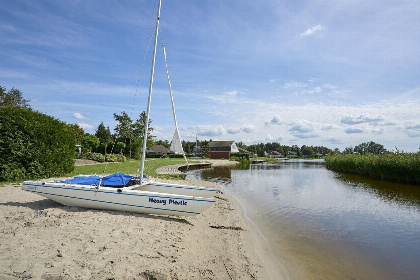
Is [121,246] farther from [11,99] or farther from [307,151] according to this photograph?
[307,151]

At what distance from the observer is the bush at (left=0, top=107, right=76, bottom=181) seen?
12172mm

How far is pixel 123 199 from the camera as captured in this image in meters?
8.11

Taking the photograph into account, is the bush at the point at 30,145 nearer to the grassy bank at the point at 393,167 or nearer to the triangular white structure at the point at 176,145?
the triangular white structure at the point at 176,145

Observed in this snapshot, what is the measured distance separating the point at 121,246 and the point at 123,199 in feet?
Result: 8.92

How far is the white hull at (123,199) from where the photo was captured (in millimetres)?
7957

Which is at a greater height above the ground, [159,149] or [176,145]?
[159,149]

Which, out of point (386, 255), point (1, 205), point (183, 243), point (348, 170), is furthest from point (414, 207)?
point (348, 170)

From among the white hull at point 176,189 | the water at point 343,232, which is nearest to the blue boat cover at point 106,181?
the white hull at point 176,189

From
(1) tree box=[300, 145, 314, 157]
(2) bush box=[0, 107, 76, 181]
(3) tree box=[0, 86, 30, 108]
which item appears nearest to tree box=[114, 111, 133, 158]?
(3) tree box=[0, 86, 30, 108]

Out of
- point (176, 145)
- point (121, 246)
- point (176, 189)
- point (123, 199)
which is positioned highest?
point (176, 145)

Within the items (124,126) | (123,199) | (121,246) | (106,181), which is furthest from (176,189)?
(124,126)

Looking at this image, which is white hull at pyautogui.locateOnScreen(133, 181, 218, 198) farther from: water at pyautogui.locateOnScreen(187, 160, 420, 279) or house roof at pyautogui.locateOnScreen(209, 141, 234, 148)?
house roof at pyautogui.locateOnScreen(209, 141, 234, 148)

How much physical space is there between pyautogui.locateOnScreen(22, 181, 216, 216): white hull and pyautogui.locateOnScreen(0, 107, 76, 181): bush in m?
5.34

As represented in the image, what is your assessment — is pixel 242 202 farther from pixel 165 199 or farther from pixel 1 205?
pixel 1 205
